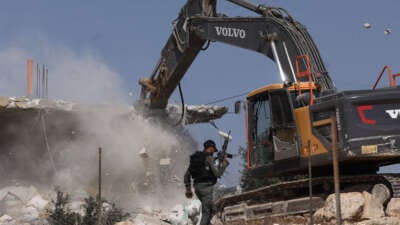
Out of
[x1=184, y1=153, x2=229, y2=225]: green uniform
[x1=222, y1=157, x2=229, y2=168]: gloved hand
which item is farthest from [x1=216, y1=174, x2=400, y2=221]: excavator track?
[x1=184, y1=153, x2=229, y2=225]: green uniform

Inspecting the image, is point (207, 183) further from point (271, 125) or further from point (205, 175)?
point (271, 125)

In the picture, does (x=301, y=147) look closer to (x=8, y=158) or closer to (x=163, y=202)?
(x=163, y=202)

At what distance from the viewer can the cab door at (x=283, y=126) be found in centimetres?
1350

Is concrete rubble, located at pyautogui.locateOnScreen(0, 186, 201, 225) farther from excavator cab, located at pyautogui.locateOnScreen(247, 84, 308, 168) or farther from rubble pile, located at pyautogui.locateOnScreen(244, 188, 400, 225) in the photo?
rubble pile, located at pyautogui.locateOnScreen(244, 188, 400, 225)

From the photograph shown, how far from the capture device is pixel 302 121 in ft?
43.9

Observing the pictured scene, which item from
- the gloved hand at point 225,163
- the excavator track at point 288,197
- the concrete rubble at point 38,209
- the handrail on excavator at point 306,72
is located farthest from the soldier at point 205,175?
the concrete rubble at point 38,209

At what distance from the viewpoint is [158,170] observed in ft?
81.6

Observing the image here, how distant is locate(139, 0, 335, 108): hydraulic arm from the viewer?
14.8 meters

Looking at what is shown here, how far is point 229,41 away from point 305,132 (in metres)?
4.27

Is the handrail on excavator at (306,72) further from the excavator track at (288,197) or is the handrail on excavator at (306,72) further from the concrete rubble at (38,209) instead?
the concrete rubble at (38,209)

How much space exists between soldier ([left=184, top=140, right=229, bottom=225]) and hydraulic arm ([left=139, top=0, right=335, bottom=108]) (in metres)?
2.19

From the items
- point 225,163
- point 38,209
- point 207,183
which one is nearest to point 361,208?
point 225,163

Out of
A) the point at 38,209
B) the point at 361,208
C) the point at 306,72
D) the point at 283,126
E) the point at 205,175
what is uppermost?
the point at 306,72

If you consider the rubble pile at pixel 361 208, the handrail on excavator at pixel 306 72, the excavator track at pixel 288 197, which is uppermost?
the handrail on excavator at pixel 306 72
